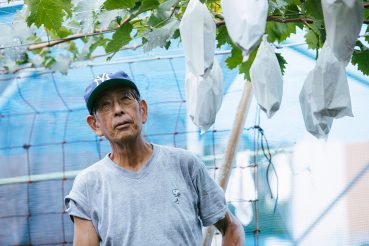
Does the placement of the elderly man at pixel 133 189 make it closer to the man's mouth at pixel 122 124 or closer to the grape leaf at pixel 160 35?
the man's mouth at pixel 122 124

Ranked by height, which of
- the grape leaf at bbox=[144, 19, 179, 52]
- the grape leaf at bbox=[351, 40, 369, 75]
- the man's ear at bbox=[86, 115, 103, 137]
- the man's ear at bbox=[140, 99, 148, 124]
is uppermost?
the grape leaf at bbox=[144, 19, 179, 52]

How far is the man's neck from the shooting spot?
2238 millimetres

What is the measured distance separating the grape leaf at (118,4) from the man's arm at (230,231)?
39.1 inches

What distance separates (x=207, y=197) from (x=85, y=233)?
391mm

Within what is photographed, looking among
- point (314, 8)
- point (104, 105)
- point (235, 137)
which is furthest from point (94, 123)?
point (235, 137)

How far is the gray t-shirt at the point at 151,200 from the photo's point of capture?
213 centimetres

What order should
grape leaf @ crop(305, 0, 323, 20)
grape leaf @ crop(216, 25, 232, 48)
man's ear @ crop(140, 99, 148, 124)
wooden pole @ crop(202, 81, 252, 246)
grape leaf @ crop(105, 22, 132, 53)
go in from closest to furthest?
1. grape leaf @ crop(305, 0, 323, 20)
2. grape leaf @ crop(105, 22, 132, 53)
3. grape leaf @ crop(216, 25, 232, 48)
4. man's ear @ crop(140, 99, 148, 124)
5. wooden pole @ crop(202, 81, 252, 246)

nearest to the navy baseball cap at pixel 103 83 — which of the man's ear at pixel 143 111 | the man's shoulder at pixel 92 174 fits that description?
the man's ear at pixel 143 111

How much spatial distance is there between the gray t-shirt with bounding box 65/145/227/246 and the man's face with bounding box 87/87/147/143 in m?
0.09

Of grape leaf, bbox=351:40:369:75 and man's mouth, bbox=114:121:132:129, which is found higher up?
grape leaf, bbox=351:40:369:75

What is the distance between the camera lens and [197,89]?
5.05 feet

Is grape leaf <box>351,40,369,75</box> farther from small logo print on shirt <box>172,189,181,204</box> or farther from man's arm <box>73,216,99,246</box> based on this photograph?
man's arm <box>73,216,99,246</box>

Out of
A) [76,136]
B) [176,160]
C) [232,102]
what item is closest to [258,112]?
[232,102]

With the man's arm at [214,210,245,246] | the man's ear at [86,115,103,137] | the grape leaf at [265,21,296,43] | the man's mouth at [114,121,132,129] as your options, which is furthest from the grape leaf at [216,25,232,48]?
the man's arm at [214,210,245,246]
